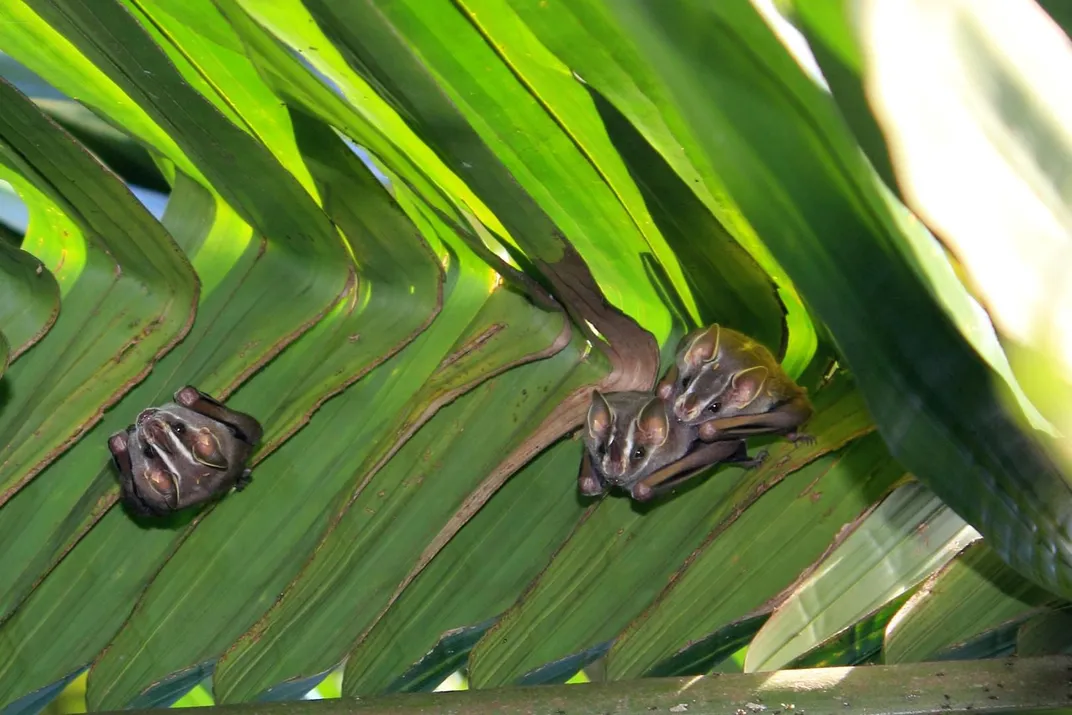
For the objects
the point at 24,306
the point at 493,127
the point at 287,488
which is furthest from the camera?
the point at 287,488

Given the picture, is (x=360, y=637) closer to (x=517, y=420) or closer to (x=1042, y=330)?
(x=517, y=420)

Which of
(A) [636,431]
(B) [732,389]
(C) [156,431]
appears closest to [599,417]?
(A) [636,431]

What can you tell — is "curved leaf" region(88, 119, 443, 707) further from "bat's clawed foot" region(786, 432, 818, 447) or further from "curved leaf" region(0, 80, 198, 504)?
"bat's clawed foot" region(786, 432, 818, 447)

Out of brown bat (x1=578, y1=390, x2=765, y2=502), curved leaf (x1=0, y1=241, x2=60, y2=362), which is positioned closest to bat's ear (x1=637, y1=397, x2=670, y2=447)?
brown bat (x1=578, y1=390, x2=765, y2=502)

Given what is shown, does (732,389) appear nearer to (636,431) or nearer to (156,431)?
(636,431)

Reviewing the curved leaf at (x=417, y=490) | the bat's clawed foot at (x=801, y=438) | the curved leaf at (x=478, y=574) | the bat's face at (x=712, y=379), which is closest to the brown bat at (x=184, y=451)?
the curved leaf at (x=417, y=490)

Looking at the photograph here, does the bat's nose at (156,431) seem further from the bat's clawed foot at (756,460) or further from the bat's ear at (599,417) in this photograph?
the bat's clawed foot at (756,460)
